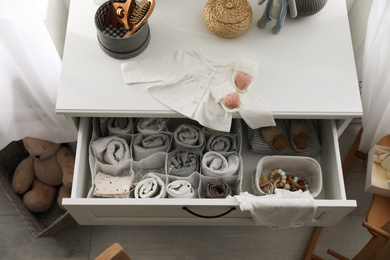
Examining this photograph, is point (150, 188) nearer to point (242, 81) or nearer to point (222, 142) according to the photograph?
point (222, 142)

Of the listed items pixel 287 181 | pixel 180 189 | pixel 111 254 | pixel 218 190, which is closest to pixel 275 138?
pixel 287 181

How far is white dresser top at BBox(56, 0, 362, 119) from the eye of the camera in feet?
3.65

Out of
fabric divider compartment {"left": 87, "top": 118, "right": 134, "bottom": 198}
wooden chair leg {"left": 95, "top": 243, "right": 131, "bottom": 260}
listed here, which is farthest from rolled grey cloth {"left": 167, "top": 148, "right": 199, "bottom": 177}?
wooden chair leg {"left": 95, "top": 243, "right": 131, "bottom": 260}

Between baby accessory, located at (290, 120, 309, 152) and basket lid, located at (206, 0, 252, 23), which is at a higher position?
basket lid, located at (206, 0, 252, 23)

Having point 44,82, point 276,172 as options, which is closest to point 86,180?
point 44,82

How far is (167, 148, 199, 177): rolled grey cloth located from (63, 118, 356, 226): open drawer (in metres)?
0.12

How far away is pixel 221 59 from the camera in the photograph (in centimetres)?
118

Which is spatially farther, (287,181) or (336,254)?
(336,254)

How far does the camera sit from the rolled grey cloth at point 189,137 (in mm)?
1269

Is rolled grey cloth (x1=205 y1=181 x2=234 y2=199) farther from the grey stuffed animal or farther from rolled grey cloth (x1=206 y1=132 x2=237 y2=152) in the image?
the grey stuffed animal

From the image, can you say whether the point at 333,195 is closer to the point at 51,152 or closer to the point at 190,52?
the point at 190,52

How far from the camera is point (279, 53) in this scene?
3.89 ft

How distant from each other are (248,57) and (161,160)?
403mm

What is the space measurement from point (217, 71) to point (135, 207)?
1.43 feet
